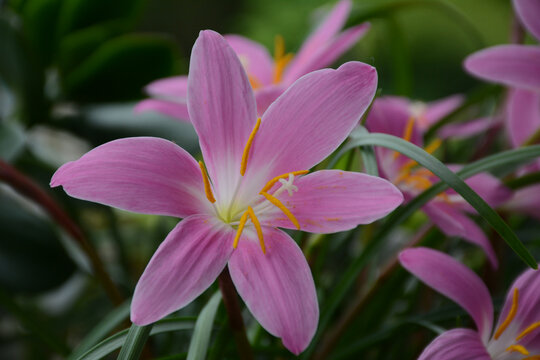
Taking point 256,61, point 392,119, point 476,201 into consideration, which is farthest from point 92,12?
point 476,201

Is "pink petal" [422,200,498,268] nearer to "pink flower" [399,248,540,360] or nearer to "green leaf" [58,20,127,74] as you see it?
"pink flower" [399,248,540,360]

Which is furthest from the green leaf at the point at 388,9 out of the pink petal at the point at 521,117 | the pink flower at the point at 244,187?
the pink flower at the point at 244,187

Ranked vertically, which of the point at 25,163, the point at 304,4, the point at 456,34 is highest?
the point at 25,163

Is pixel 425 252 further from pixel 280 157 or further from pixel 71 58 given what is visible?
pixel 71 58

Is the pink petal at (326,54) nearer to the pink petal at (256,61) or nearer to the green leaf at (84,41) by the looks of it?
the pink petal at (256,61)

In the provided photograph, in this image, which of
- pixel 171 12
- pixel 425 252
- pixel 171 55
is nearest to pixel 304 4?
pixel 171 12

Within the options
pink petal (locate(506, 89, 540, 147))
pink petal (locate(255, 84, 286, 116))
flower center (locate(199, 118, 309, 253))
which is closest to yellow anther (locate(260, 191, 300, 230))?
flower center (locate(199, 118, 309, 253))

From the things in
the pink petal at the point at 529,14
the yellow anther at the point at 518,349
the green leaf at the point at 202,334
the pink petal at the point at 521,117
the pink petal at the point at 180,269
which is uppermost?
the pink petal at the point at 529,14
